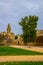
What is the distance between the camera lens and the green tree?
67.7m

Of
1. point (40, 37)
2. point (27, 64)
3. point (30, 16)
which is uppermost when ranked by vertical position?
point (30, 16)

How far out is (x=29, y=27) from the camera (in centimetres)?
6912

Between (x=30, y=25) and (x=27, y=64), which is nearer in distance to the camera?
(x=27, y=64)

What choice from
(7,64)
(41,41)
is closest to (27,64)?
(7,64)

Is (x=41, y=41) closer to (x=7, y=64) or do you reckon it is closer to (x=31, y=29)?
(x=31, y=29)

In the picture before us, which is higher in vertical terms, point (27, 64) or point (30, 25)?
point (30, 25)

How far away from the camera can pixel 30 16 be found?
69.8 m

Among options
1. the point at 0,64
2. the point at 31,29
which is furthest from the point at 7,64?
the point at 31,29

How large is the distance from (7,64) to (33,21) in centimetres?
5325

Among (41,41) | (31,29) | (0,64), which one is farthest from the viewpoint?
(41,41)

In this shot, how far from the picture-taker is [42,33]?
269 feet

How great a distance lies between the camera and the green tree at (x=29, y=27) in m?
67.7

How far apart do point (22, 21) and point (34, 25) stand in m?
3.77

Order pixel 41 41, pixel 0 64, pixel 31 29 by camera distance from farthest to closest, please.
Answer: pixel 41 41 < pixel 31 29 < pixel 0 64
